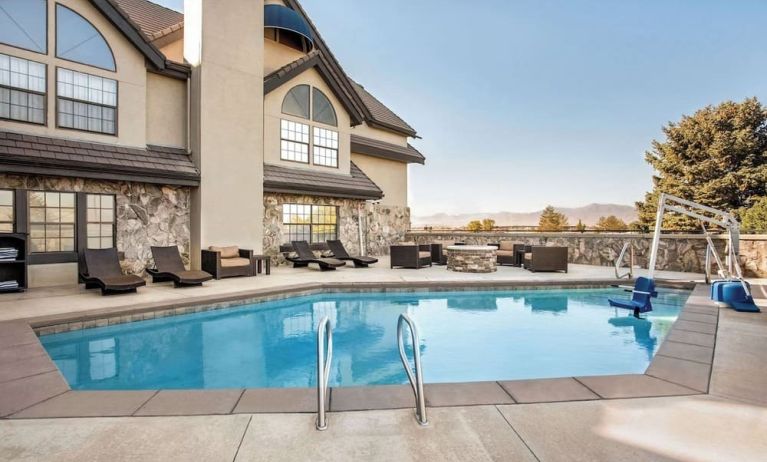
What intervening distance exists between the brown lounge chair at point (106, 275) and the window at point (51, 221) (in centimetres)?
134

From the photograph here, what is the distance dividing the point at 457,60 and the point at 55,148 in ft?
68.1

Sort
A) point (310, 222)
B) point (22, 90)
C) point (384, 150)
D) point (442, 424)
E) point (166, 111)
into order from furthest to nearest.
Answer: point (384, 150), point (310, 222), point (166, 111), point (22, 90), point (442, 424)

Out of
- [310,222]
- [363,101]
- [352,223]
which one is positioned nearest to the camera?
[310,222]

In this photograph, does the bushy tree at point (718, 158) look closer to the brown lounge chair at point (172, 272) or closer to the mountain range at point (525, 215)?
the brown lounge chair at point (172, 272)

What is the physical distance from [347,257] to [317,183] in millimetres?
2836

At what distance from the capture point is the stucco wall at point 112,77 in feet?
29.8

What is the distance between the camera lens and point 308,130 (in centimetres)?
1449

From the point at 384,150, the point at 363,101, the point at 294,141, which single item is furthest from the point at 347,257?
the point at 363,101

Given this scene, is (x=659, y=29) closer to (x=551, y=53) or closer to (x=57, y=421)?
(x=551, y=53)

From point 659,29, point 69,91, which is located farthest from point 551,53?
point 69,91

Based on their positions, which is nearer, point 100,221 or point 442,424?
point 442,424

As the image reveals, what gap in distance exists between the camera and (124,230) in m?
10.3

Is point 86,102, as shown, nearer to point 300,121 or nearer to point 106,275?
point 106,275

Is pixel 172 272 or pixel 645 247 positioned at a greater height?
pixel 645 247
